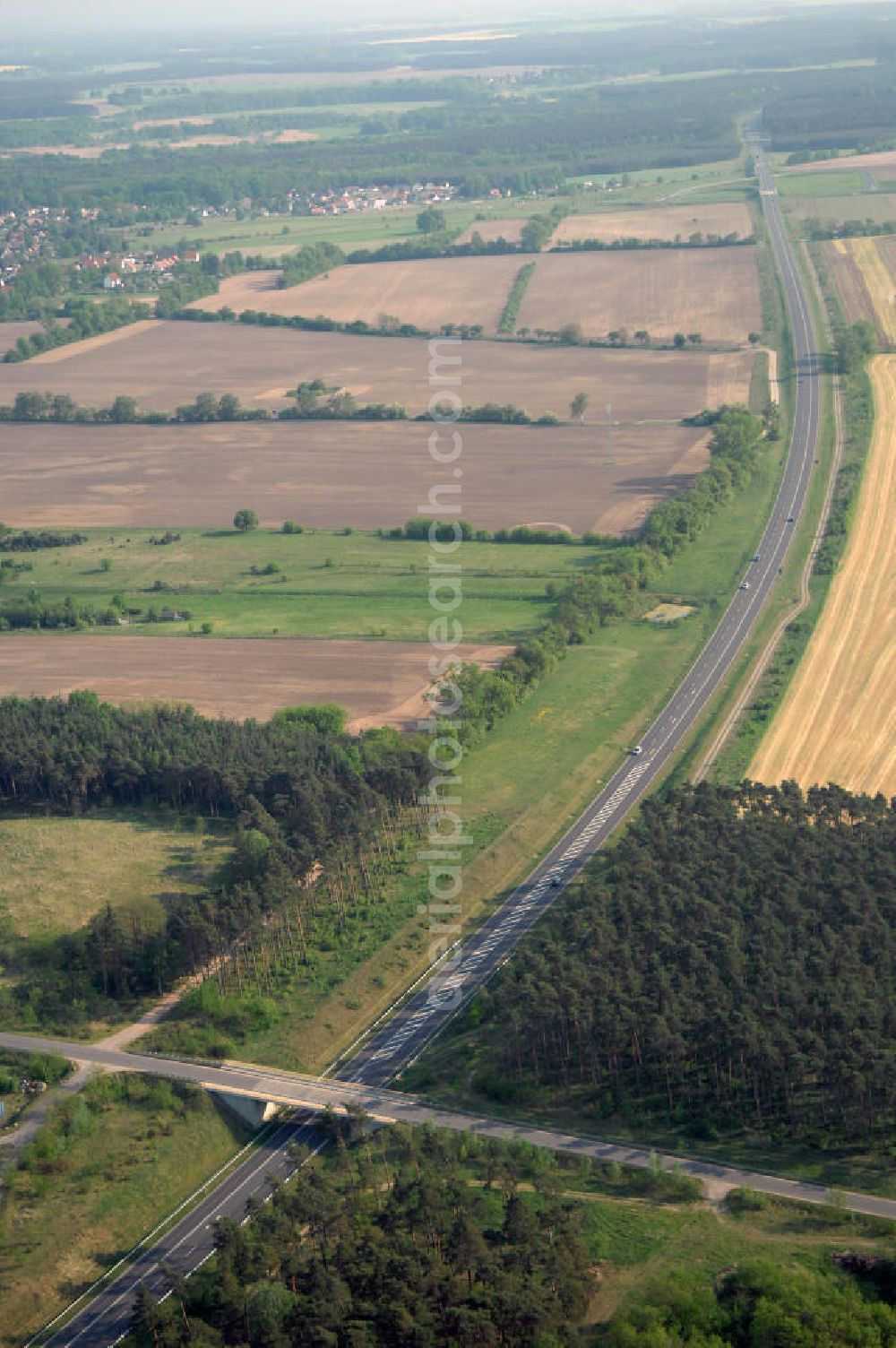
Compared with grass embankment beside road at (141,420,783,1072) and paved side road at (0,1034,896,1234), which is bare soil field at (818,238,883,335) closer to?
grass embankment beside road at (141,420,783,1072)

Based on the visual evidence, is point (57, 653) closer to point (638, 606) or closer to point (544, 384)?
point (638, 606)

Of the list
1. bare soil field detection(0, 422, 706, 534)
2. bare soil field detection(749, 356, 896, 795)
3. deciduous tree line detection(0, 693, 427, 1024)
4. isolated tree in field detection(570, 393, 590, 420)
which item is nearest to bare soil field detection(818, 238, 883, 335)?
isolated tree in field detection(570, 393, 590, 420)

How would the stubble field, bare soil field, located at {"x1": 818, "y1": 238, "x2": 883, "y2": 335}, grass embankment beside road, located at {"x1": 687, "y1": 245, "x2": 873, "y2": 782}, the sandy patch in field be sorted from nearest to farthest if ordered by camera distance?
grass embankment beside road, located at {"x1": 687, "y1": 245, "x2": 873, "y2": 782} < bare soil field, located at {"x1": 818, "y1": 238, "x2": 883, "y2": 335} < the stubble field < the sandy patch in field

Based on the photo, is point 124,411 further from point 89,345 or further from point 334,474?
point 89,345

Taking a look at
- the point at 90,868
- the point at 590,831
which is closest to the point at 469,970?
the point at 590,831

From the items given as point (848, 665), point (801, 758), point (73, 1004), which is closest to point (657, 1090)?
point (73, 1004)

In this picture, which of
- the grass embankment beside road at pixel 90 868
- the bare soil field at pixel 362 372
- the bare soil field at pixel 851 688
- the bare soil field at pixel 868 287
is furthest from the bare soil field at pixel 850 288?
the grass embankment beside road at pixel 90 868

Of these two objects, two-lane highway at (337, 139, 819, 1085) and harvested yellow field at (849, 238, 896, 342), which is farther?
harvested yellow field at (849, 238, 896, 342)
